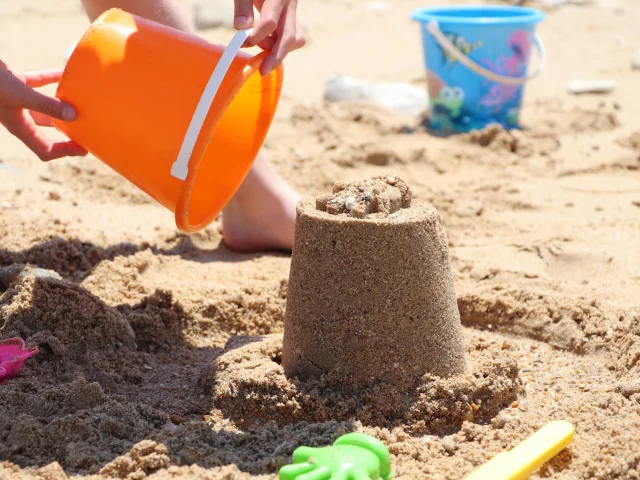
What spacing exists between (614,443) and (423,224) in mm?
494

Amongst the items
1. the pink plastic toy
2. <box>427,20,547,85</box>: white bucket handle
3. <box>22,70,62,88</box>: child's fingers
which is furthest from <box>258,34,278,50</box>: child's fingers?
<box>427,20,547,85</box>: white bucket handle

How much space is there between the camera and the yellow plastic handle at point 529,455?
123cm

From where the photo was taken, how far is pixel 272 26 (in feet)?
4.87

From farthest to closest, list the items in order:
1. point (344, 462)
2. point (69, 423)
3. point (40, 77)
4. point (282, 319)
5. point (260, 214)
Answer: point (260, 214) < point (282, 319) < point (40, 77) < point (69, 423) < point (344, 462)

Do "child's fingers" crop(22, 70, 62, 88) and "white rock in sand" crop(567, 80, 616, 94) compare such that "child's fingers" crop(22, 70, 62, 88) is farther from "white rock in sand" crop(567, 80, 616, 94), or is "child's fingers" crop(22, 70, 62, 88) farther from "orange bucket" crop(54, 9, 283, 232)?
"white rock in sand" crop(567, 80, 616, 94)

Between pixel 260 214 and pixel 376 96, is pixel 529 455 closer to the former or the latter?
pixel 260 214

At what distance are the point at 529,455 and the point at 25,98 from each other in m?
1.11

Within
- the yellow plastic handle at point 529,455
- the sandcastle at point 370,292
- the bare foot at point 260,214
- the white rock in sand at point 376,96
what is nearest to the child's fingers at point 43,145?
the sandcastle at point 370,292

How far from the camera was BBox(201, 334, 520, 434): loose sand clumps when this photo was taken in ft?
4.72

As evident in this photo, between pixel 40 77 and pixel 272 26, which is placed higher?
pixel 272 26

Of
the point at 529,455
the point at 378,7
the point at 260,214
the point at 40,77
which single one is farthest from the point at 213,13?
the point at 529,455

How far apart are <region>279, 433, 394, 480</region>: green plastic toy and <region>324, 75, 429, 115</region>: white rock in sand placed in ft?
9.46

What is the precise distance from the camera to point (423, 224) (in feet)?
4.72

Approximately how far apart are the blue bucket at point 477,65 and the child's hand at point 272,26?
1.90 meters
